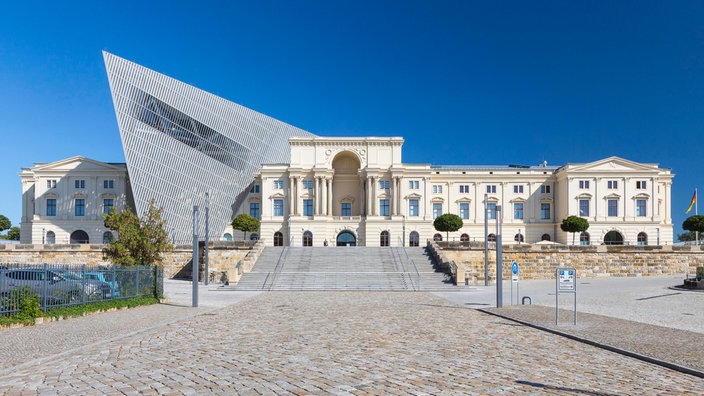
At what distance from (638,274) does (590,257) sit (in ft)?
13.4

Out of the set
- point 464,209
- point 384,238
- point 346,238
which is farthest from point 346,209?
point 464,209

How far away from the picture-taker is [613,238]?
68.8 metres

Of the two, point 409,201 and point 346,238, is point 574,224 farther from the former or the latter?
point 346,238

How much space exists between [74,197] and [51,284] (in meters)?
60.1

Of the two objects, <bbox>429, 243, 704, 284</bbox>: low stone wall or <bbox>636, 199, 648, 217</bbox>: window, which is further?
<bbox>636, 199, 648, 217</bbox>: window

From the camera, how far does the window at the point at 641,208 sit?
69.1m

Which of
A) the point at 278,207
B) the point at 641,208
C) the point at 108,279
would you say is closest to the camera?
the point at 108,279

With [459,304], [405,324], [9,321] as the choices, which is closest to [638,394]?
[405,324]

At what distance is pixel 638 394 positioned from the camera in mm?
8172

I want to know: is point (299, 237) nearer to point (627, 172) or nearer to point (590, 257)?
point (590, 257)

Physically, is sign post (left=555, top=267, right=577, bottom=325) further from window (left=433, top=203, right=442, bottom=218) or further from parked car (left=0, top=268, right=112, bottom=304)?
window (left=433, top=203, right=442, bottom=218)

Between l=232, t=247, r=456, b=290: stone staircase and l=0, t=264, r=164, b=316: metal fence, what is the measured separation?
40.6 ft

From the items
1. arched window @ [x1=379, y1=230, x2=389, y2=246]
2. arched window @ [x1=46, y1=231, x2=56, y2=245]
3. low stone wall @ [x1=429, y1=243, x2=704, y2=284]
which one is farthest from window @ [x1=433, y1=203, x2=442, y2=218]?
arched window @ [x1=46, y1=231, x2=56, y2=245]

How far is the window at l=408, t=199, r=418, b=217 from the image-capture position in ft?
228
